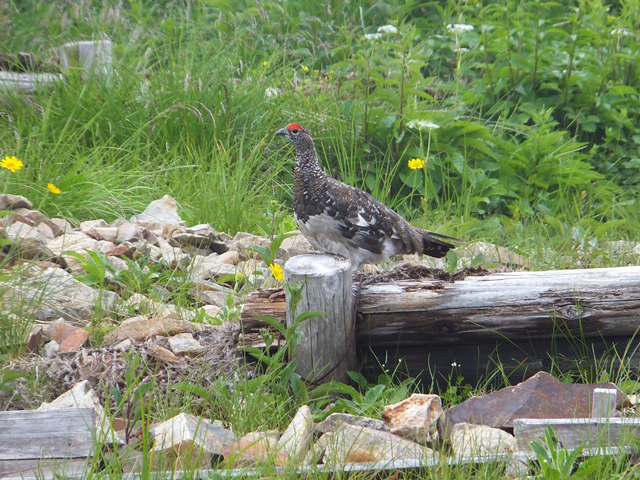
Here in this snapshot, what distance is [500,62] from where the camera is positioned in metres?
7.10

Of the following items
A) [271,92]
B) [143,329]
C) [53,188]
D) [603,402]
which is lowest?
[143,329]

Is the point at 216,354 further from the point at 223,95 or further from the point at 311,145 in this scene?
the point at 223,95

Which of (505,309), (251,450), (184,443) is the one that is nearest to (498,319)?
(505,309)

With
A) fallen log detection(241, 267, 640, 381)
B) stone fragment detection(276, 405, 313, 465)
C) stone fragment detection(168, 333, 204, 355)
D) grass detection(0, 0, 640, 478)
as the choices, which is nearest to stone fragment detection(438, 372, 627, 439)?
fallen log detection(241, 267, 640, 381)

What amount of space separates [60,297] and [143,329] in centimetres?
56

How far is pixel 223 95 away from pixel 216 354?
320cm

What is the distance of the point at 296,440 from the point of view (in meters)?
2.71

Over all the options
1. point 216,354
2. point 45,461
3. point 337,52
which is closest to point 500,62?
point 337,52

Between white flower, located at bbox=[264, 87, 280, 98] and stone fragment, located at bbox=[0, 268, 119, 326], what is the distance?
9.84 ft

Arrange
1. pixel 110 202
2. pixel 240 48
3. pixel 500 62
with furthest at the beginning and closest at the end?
pixel 240 48 → pixel 500 62 → pixel 110 202

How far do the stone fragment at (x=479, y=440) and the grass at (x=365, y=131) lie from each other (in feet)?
6.52

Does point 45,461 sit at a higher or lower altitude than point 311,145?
lower

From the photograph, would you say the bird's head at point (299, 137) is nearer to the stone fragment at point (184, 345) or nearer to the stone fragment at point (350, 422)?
the stone fragment at point (184, 345)

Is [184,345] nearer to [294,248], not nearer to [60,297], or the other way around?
[60,297]
